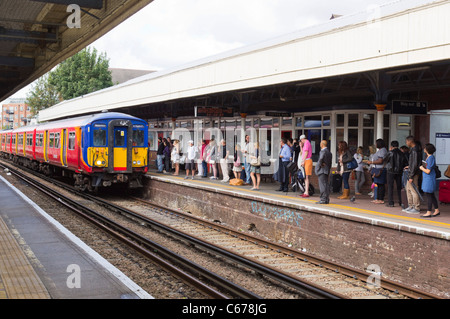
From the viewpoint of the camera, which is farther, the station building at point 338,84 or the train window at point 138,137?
the train window at point 138,137

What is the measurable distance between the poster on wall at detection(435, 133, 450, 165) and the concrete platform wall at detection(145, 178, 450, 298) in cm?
614

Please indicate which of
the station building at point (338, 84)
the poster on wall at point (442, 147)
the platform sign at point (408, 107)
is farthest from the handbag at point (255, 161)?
the poster on wall at point (442, 147)

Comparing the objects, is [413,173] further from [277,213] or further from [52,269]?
[52,269]

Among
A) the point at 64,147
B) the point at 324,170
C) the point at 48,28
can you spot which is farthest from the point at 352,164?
the point at 64,147

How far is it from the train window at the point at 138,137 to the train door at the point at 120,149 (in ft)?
1.39

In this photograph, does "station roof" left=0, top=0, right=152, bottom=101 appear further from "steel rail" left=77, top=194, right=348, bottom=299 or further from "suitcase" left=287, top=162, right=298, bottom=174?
"suitcase" left=287, top=162, right=298, bottom=174

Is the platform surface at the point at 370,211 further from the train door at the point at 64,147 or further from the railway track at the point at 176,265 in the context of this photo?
the train door at the point at 64,147

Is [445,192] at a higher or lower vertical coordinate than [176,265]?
higher

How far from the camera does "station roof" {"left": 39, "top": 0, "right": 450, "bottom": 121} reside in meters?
9.16

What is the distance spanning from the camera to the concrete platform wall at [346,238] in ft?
26.6

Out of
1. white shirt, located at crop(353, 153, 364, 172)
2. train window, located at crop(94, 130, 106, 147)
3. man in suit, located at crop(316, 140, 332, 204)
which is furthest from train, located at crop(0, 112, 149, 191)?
man in suit, located at crop(316, 140, 332, 204)

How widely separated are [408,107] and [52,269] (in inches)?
369

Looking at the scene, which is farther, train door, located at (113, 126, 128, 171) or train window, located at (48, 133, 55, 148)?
train window, located at (48, 133, 55, 148)

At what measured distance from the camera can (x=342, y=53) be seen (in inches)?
434
